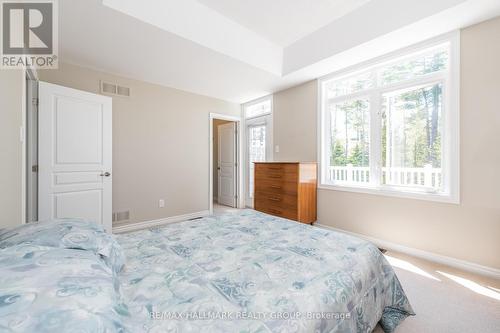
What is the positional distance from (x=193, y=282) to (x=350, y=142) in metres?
2.98

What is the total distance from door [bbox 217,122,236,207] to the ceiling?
71.5 inches

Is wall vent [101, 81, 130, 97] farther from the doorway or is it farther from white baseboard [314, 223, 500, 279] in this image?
white baseboard [314, 223, 500, 279]

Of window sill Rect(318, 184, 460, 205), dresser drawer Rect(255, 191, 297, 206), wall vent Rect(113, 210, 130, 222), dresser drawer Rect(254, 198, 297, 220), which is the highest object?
window sill Rect(318, 184, 460, 205)

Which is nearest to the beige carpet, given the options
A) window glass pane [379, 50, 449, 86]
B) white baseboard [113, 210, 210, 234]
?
window glass pane [379, 50, 449, 86]

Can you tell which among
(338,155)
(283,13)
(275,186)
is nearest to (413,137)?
(338,155)

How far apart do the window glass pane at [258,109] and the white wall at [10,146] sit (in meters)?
3.56

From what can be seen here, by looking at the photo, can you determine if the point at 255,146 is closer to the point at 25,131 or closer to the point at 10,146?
the point at 25,131

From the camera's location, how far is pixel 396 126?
2746mm

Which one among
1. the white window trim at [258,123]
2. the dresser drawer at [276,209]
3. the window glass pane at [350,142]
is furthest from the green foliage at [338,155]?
the white window trim at [258,123]

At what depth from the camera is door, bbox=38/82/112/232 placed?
247 cm

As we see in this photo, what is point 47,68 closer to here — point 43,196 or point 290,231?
point 43,196

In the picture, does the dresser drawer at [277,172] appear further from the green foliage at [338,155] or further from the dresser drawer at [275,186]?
the green foliage at [338,155]

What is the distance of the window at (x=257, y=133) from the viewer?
4.44m

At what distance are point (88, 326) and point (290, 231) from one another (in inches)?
52.5
